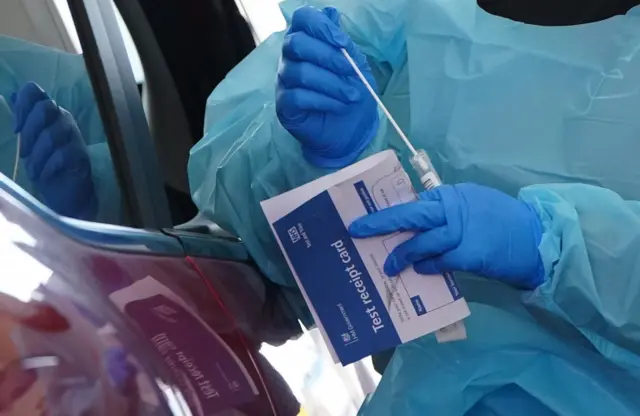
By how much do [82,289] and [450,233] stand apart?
0.98ft

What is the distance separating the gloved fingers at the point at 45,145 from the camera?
792 mm

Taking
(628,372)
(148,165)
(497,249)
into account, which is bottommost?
(628,372)

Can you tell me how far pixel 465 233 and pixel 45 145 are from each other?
0.49 metres

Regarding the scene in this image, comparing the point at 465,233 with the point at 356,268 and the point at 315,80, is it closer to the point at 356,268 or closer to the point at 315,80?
the point at 356,268

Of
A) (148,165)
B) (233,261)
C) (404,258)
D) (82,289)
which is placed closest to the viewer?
(82,289)

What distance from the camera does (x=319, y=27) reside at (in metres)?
0.66

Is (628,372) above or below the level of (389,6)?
below

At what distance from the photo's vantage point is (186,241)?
636mm

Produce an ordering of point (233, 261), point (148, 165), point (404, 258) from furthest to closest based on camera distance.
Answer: point (148, 165)
point (233, 261)
point (404, 258)

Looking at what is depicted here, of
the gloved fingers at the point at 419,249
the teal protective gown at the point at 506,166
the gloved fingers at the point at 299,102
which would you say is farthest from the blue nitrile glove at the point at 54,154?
the gloved fingers at the point at 419,249

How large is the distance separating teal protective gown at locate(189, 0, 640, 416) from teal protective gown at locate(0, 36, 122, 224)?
0.36 feet

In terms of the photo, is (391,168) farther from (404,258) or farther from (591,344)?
(591,344)

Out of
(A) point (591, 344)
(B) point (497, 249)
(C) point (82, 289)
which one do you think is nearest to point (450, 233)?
(B) point (497, 249)

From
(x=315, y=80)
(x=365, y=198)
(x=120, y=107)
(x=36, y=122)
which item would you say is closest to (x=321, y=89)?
(x=315, y=80)
